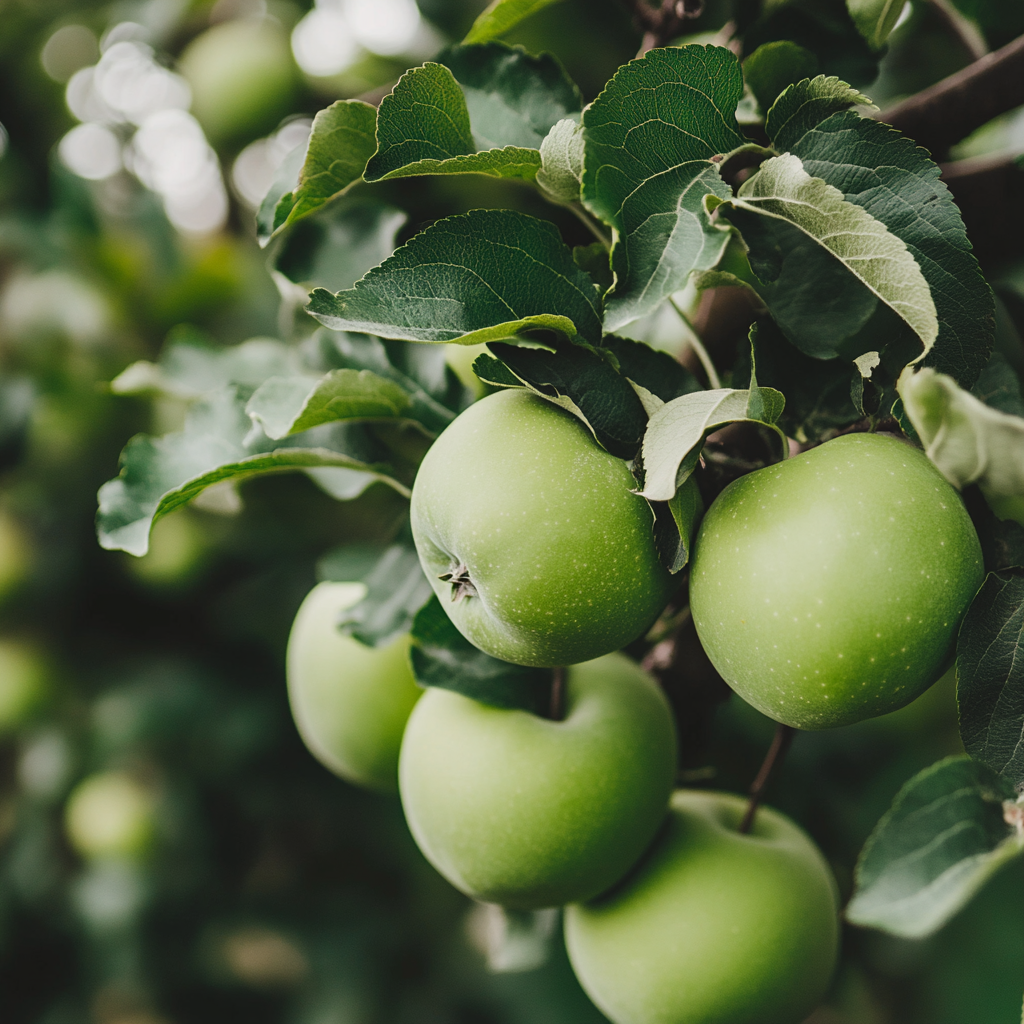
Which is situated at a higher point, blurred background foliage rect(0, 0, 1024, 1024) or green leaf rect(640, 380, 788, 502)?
green leaf rect(640, 380, 788, 502)

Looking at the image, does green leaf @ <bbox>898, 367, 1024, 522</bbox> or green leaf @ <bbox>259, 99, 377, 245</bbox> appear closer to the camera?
green leaf @ <bbox>898, 367, 1024, 522</bbox>

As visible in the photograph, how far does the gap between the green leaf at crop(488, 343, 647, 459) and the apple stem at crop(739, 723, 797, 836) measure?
0.29 m

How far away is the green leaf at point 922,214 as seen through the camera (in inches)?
14.9

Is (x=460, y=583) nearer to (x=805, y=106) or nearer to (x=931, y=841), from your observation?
(x=805, y=106)

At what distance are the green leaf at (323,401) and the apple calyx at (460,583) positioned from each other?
125 mm

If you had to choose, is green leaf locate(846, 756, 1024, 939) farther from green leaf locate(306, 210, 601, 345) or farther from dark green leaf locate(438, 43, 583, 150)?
dark green leaf locate(438, 43, 583, 150)

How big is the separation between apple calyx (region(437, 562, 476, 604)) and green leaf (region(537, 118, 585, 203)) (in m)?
0.20

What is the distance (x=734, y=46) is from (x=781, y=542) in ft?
1.56

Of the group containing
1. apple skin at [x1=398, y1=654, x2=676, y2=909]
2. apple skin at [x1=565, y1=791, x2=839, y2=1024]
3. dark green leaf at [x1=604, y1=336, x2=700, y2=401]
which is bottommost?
apple skin at [x1=565, y1=791, x2=839, y2=1024]

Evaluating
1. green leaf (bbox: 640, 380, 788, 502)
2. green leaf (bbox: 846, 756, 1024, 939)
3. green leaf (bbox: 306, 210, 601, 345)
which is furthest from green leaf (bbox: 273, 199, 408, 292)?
green leaf (bbox: 846, 756, 1024, 939)

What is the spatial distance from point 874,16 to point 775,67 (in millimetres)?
112

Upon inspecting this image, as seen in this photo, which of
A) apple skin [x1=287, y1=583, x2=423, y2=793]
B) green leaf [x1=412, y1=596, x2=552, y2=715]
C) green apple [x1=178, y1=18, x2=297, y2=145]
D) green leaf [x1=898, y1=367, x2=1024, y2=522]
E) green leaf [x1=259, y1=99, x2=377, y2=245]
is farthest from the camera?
green apple [x1=178, y1=18, x2=297, y2=145]

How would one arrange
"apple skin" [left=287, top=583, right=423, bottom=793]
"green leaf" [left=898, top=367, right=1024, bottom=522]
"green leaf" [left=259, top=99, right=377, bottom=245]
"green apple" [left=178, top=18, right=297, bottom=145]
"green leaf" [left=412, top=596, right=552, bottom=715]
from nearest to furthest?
"green leaf" [left=898, top=367, right=1024, bottom=522] → "green leaf" [left=259, top=99, right=377, bottom=245] → "green leaf" [left=412, top=596, right=552, bottom=715] → "apple skin" [left=287, top=583, right=423, bottom=793] → "green apple" [left=178, top=18, right=297, bottom=145]

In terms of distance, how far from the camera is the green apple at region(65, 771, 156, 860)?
126cm
